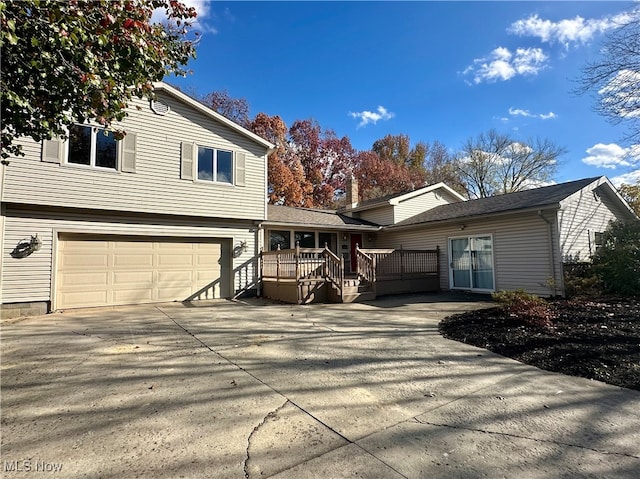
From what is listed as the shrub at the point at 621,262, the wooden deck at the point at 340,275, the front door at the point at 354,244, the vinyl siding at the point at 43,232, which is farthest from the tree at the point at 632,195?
the vinyl siding at the point at 43,232

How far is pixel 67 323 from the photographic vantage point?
692cm

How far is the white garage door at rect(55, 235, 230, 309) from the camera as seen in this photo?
28.4 feet

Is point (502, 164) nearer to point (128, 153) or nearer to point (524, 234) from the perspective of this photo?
→ point (524, 234)

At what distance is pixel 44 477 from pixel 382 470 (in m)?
2.15

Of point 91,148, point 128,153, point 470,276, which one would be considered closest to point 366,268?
point 470,276

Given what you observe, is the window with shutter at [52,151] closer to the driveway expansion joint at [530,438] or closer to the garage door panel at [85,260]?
the garage door panel at [85,260]

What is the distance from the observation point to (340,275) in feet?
33.0

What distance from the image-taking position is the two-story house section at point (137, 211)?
A: 8.09 metres

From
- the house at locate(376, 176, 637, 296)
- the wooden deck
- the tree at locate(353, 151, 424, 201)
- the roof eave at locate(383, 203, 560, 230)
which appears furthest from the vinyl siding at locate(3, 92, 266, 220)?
the tree at locate(353, 151, 424, 201)

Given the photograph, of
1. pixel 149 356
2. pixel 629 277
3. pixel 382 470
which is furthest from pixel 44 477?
pixel 629 277

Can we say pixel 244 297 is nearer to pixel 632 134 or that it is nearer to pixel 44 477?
pixel 44 477

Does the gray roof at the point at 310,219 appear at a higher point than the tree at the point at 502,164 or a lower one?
lower

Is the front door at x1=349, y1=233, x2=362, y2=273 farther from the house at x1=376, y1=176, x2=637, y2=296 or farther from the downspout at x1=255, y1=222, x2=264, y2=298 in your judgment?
the downspout at x1=255, y1=222, x2=264, y2=298

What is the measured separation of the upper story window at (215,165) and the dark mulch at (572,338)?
8.12 meters
